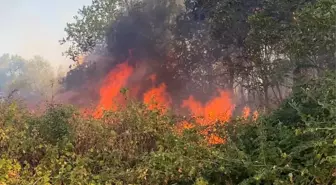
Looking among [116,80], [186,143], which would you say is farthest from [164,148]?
[116,80]

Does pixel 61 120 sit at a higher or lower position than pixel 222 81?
lower

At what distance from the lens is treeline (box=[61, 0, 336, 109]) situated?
12.6 m

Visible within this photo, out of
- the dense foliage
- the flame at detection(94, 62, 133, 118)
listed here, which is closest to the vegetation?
the dense foliage

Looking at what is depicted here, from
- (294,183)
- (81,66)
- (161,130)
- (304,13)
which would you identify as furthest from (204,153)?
(81,66)

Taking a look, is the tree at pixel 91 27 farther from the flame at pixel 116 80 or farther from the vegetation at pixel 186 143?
the vegetation at pixel 186 143

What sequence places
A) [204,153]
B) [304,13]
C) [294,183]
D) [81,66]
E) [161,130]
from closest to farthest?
[294,183]
[204,153]
[161,130]
[304,13]
[81,66]

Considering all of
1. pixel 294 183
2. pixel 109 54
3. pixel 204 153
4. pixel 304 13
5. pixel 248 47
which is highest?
pixel 109 54

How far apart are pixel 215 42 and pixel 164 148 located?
1468 centimetres

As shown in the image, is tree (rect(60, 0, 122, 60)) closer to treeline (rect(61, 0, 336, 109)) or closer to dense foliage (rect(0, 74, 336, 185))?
treeline (rect(61, 0, 336, 109))

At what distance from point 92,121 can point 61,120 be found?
50cm

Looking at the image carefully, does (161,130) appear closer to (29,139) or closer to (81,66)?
(29,139)

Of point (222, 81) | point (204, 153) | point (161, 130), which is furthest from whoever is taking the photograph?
point (222, 81)

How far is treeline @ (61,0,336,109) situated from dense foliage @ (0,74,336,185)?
10.9ft

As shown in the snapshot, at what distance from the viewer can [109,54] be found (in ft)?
84.0
